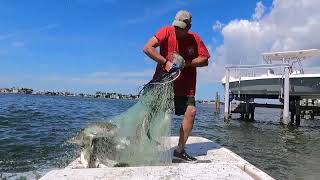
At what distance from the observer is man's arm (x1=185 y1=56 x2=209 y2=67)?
5.92 m

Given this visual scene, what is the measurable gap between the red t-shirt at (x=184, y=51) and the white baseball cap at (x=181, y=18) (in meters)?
0.11


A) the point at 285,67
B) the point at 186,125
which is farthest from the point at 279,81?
the point at 186,125

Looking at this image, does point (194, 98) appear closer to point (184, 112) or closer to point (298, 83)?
point (184, 112)

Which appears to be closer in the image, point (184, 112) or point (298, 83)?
point (184, 112)

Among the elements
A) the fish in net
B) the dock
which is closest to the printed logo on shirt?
the fish in net

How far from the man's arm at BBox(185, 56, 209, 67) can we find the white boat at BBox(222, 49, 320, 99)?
2811 centimetres

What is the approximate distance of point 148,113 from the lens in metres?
5.74

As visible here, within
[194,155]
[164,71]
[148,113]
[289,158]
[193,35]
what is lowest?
[289,158]

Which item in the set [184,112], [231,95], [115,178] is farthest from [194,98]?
[231,95]

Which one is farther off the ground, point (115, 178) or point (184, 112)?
point (184, 112)

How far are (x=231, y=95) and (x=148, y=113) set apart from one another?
3645 centimetres

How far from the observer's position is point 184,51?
603cm

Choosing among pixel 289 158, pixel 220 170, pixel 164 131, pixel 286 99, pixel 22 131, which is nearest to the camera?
pixel 220 170

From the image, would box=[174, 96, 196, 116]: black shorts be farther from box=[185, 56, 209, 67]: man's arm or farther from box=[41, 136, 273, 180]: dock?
box=[41, 136, 273, 180]: dock
